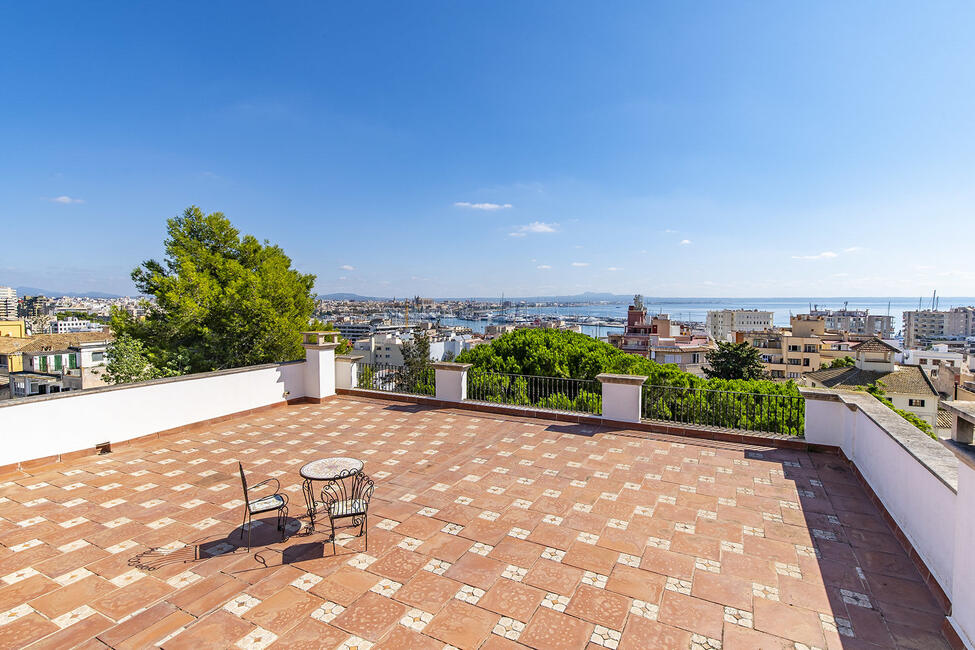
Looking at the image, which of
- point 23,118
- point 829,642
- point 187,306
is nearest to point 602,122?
point 187,306

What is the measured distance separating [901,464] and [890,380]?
39.0 metres

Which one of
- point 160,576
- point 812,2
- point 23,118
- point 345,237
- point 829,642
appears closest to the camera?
point 829,642

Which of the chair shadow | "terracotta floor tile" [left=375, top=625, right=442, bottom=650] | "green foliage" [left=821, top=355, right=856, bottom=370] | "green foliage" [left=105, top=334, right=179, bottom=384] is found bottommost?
"green foliage" [left=821, top=355, right=856, bottom=370]

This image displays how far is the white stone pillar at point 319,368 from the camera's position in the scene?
9172 millimetres

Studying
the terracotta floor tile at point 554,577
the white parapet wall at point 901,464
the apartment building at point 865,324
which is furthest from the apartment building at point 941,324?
the terracotta floor tile at point 554,577

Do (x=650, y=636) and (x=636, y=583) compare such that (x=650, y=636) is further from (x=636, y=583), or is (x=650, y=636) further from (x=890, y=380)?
(x=890, y=380)

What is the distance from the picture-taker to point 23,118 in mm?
12797

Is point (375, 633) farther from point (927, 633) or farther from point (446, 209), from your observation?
point (446, 209)

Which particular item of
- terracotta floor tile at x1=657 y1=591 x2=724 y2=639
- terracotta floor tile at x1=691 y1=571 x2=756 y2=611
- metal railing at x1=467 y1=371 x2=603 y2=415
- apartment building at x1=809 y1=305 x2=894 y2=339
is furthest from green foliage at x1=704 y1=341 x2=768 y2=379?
apartment building at x1=809 y1=305 x2=894 y2=339

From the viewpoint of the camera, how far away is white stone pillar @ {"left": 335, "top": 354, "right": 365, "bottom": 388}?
32.3ft

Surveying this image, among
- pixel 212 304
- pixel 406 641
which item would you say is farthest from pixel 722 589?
pixel 212 304

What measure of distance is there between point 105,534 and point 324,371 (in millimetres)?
5587

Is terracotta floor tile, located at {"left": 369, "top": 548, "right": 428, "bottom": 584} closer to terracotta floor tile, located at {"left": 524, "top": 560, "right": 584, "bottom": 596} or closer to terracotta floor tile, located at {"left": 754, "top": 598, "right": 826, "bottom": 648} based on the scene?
terracotta floor tile, located at {"left": 524, "top": 560, "right": 584, "bottom": 596}

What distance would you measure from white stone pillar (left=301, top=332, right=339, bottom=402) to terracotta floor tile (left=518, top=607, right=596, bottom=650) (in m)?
7.65
